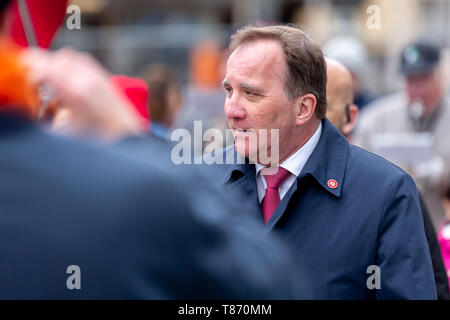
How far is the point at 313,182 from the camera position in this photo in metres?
2.78

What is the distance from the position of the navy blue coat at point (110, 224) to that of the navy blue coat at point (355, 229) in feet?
4.53

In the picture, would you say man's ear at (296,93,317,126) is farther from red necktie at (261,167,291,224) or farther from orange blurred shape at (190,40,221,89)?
orange blurred shape at (190,40,221,89)

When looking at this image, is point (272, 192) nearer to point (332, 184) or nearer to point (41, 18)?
point (332, 184)

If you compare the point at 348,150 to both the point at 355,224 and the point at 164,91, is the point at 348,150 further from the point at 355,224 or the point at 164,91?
the point at 164,91

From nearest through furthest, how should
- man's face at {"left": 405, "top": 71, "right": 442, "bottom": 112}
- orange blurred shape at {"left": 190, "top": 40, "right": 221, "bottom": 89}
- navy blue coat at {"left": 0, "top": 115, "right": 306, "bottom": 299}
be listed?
1. navy blue coat at {"left": 0, "top": 115, "right": 306, "bottom": 299}
2. man's face at {"left": 405, "top": 71, "right": 442, "bottom": 112}
3. orange blurred shape at {"left": 190, "top": 40, "right": 221, "bottom": 89}

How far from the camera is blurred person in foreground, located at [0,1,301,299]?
1.21 meters

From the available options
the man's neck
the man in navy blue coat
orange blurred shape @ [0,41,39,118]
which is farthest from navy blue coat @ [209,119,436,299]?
orange blurred shape @ [0,41,39,118]

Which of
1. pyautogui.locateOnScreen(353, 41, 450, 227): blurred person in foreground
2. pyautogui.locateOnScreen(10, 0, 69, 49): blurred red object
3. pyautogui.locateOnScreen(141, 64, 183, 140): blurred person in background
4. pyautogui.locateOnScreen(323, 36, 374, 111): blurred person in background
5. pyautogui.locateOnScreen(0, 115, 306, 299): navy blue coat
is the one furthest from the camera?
pyautogui.locateOnScreen(323, 36, 374, 111): blurred person in background

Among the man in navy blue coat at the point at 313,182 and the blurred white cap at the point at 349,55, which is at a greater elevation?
the blurred white cap at the point at 349,55

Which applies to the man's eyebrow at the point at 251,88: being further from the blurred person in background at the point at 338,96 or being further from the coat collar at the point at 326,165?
the blurred person in background at the point at 338,96

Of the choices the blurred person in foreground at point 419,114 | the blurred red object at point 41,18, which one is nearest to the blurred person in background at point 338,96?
the blurred red object at point 41,18

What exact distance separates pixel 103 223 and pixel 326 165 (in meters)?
1.69

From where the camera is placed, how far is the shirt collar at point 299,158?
2.91 m

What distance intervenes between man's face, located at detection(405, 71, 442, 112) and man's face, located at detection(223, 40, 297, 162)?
3141mm
